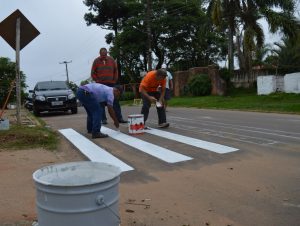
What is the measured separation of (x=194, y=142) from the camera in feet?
29.3

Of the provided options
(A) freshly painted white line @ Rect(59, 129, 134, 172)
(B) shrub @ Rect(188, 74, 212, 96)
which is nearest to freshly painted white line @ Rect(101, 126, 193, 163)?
(A) freshly painted white line @ Rect(59, 129, 134, 172)

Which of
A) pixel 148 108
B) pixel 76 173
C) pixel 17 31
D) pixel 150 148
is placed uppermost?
pixel 17 31

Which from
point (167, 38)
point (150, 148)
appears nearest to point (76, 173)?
point (150, 148)

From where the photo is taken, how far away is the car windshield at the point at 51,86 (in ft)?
61.3

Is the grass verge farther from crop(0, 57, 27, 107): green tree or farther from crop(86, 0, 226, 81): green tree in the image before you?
crop(86, 0, 226, 81): green tree

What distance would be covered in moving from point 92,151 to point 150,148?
3.37 feet

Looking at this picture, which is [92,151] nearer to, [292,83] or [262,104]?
[262,104]

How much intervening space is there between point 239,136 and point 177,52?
1335 inches

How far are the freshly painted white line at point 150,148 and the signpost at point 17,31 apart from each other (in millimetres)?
A: 2652

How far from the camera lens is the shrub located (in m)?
29.5

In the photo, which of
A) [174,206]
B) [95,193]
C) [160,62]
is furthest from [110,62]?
[160,62]

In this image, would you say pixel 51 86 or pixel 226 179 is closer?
pixel 226 179

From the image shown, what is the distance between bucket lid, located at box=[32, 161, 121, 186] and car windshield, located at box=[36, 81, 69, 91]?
15210mm

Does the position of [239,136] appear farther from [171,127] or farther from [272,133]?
[171,127]
